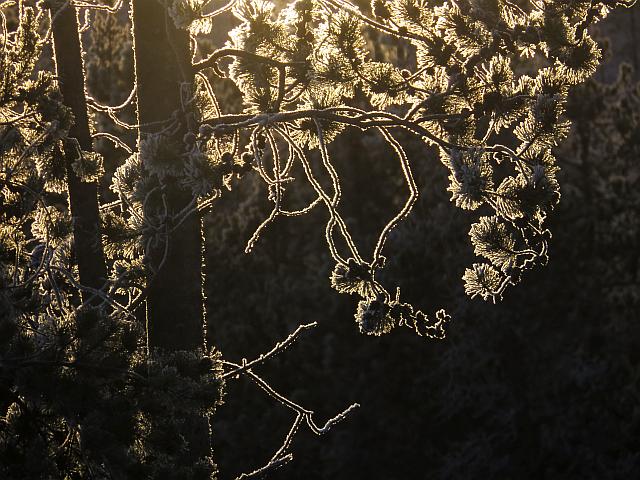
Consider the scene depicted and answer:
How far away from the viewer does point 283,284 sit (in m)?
18.1

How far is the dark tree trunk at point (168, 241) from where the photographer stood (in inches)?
242

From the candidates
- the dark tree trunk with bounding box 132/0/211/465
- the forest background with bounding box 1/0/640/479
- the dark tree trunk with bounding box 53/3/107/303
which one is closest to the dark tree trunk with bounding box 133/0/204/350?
the dark tree trunk with bounding box 132/0/211/465

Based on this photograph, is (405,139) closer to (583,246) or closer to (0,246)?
(583,246)

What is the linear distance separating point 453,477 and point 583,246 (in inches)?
168

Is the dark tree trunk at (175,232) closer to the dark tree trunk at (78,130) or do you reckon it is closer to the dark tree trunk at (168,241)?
the dark tree trunk at (168,241)

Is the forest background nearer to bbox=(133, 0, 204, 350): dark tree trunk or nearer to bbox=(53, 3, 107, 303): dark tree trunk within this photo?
bbox=(53, 3, 107, 303): dark tree trunk

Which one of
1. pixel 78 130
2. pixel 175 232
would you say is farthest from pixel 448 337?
pixel 175 232

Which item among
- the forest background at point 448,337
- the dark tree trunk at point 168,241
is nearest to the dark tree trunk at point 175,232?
the dark tree trunk at point 168,241

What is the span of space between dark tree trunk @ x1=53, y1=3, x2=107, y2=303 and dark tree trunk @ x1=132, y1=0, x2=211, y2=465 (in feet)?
2.20

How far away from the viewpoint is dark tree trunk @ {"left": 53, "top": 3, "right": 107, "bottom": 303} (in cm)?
672

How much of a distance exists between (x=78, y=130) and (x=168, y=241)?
3.64 ft

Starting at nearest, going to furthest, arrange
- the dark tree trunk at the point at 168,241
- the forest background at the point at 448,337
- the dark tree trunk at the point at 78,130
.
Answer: the dark tree trunk at the point at 168,241
the dark tree trunk at the point at 78,130
the forest background at the point at 448,337

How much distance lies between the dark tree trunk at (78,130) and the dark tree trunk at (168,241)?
0.67m


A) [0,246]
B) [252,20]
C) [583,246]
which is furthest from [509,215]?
[583,246]
